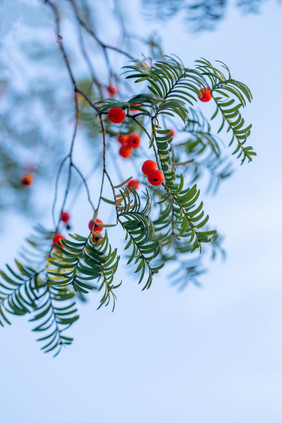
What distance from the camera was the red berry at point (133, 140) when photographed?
119cm

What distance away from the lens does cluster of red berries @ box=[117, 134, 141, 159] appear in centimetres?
119

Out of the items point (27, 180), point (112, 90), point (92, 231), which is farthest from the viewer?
point (27, 180)

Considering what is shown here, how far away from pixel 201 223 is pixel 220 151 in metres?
0.35

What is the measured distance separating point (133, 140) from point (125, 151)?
0.16ft

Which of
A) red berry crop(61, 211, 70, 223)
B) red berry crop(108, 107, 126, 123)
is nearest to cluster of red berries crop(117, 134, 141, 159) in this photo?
red berry crop(61, 211, 70, 223)

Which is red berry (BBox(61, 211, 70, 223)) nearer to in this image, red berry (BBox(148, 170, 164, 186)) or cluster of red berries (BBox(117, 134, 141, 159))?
cluster of red berries (BBox(117, 134, 141, 159))

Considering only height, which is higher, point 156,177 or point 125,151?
point 125,151

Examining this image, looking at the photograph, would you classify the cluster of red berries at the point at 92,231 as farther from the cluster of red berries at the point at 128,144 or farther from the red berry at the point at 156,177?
the cluster of red berries at the point at 128,144

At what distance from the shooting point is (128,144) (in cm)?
121

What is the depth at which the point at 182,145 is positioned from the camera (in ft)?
3.49

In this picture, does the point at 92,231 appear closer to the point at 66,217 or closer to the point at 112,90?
the point at 66,217

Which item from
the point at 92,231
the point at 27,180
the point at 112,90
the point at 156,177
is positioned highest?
the point at 112,90

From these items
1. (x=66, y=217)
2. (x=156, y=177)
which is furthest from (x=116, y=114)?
(x=66, y=217)

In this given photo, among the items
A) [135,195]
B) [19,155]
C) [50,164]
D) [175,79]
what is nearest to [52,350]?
[135,195]
